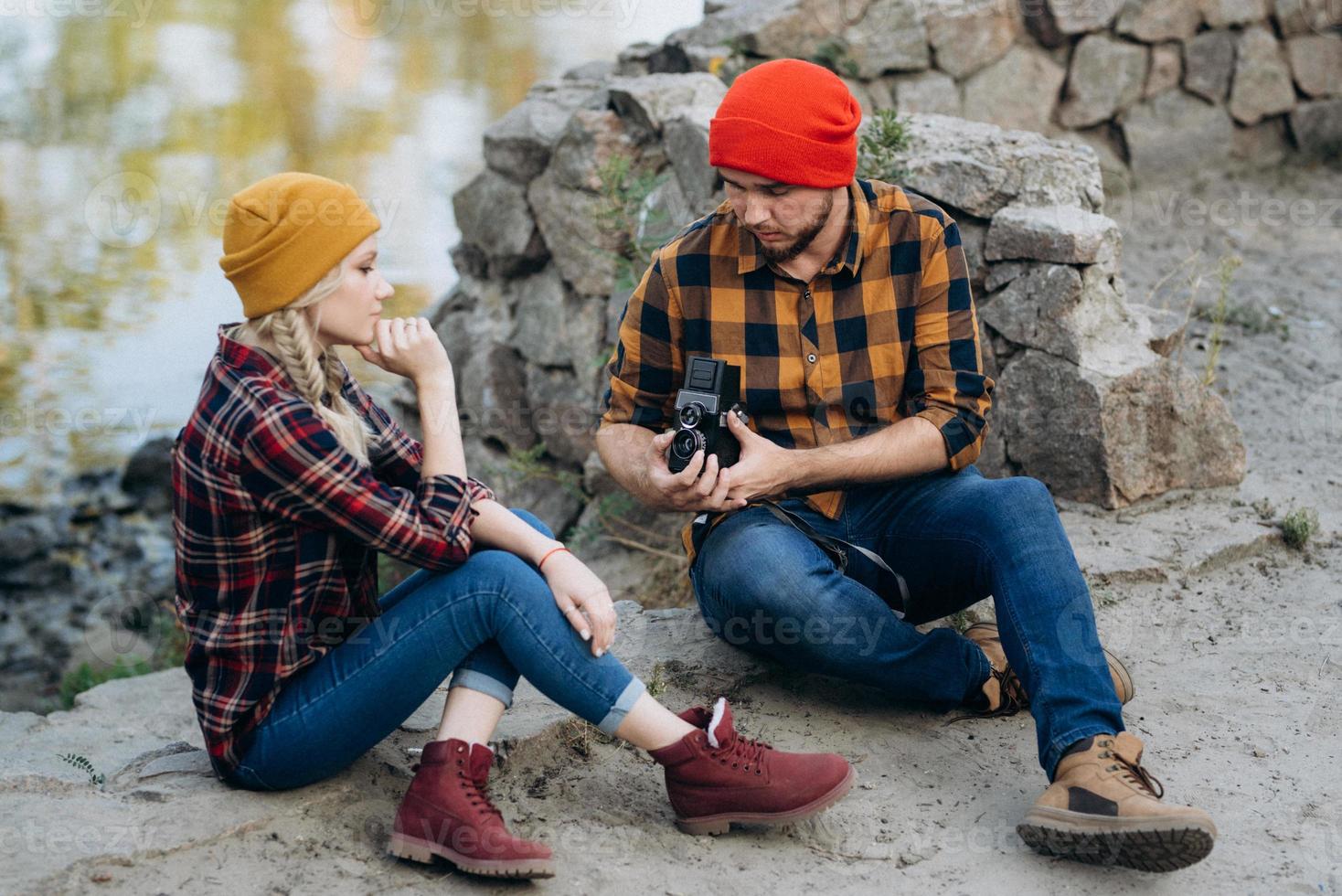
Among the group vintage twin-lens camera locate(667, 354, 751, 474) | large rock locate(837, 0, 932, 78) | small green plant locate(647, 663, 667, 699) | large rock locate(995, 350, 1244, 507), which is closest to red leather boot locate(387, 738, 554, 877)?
small green plant locate(647, 663, 667, 699)

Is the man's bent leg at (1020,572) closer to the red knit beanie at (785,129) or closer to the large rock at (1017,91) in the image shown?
the red knit beanie at (785,129)

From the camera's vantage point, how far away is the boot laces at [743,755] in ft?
7.67

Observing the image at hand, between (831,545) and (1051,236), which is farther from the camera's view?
(1051,236)

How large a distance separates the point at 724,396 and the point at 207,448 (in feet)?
3.65

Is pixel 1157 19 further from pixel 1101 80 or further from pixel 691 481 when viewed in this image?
pixel 691 481

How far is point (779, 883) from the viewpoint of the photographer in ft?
7.51

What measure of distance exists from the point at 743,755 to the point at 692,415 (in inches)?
29.4

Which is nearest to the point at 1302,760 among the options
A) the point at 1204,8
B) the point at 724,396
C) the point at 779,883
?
the point at 779,883

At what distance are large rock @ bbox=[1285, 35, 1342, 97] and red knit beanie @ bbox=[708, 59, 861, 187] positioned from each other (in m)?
5.17

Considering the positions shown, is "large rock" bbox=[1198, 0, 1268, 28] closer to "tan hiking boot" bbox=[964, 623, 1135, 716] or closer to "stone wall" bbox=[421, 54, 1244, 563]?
"stone wall" bbox=[421, 54, 1244, 563]

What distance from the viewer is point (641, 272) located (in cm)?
482
